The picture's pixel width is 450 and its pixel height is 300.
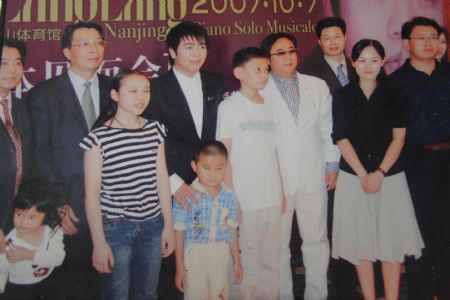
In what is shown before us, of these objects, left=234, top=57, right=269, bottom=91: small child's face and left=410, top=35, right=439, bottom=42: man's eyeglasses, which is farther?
left=410, top=35, right=439, bottom=42: man's eyeglasses

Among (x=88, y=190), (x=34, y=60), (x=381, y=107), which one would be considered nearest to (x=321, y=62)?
(x=381, y=107)

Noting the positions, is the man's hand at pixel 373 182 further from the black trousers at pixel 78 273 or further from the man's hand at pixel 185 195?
the black trousers at pixel 78 273

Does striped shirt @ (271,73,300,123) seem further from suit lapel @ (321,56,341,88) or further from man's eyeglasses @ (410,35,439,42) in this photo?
man's eyeglasses @ (410,35,439,42)

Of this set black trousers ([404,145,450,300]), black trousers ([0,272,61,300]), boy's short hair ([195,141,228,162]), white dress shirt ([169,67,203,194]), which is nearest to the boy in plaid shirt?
boy's short hair ([195,141,228,162])

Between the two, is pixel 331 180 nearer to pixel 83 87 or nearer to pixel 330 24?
pixel 330 24

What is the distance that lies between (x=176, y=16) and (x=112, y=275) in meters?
1.07

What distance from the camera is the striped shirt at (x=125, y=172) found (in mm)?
1397

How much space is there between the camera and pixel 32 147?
1.50 m

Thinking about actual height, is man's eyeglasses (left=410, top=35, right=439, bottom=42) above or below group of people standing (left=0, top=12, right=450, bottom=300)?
above

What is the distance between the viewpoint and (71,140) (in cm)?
147

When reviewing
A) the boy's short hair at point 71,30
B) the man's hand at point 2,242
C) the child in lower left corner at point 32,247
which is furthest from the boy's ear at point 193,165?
the man's hand at point 2,242

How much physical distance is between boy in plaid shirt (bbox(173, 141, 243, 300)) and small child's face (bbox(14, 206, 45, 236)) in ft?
1.70

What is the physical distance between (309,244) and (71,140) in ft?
3.33

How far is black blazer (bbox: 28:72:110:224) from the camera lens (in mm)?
1469
